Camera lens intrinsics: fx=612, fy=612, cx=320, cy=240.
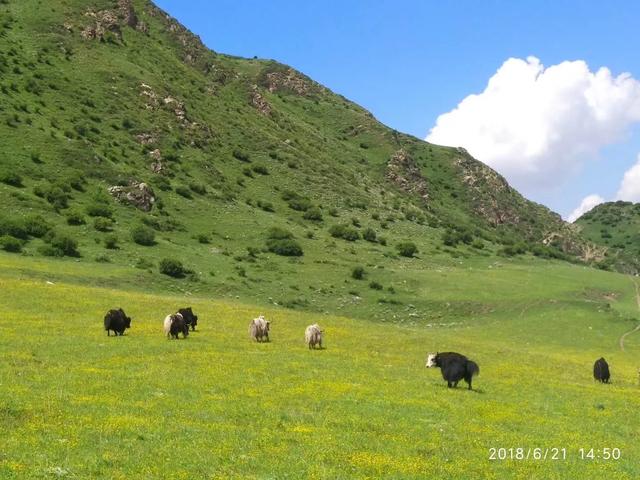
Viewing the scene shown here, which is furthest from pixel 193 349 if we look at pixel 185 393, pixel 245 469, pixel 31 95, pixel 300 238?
pixel 31 95

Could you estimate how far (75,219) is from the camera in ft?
260

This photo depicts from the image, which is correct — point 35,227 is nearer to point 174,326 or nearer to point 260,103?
point 174,326

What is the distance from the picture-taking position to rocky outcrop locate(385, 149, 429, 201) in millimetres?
183125

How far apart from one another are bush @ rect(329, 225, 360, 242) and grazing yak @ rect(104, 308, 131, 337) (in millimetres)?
78061

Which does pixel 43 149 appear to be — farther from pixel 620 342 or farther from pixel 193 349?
pixel 620 342

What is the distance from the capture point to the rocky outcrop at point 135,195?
93562 millimetres

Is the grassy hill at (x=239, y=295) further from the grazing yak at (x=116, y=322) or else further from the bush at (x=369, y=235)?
the grazing yak at (x=116, y=322)

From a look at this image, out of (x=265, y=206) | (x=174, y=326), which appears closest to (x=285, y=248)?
(x=265, y=206)

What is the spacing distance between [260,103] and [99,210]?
98193 mm

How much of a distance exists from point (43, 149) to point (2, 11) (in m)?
60.5

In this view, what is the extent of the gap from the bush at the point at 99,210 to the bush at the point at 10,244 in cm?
1761

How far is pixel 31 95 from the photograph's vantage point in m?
111

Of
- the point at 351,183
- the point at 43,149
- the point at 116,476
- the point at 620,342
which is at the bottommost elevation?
the point at 116,476

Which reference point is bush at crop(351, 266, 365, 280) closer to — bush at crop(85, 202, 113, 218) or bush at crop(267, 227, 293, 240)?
bush at crop(267, 227, 293, 240)
